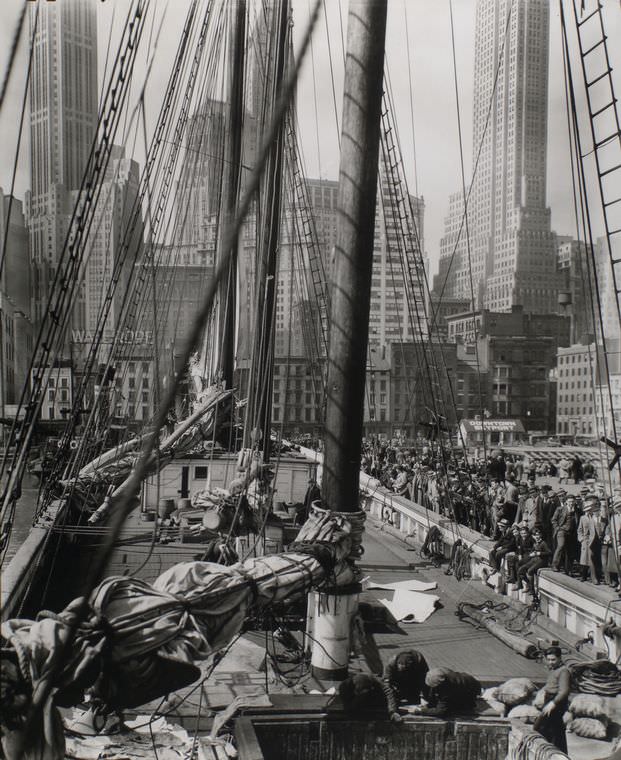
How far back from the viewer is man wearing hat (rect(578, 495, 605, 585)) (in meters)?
9.46

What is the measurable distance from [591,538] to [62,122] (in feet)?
311

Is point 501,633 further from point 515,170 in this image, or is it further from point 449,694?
point 515,170

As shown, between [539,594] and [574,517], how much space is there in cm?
151

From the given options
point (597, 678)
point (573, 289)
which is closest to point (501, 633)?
point (597, 678)

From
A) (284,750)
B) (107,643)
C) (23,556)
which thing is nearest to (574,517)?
(284,750)

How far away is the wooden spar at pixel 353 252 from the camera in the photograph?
17.9ft

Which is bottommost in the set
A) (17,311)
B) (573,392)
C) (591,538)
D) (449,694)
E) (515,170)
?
(449,694)

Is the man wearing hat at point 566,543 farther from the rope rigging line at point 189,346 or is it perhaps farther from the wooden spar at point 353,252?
the rope rigging line at point 189,346

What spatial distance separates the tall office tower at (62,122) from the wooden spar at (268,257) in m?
67.3

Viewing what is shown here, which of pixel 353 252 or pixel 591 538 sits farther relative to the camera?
pixel 591 538

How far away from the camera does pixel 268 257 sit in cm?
1053

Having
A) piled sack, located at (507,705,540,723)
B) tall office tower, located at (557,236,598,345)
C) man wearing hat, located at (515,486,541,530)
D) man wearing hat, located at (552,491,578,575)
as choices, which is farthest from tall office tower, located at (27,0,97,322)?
piled sack, located at (507,705,540,723)

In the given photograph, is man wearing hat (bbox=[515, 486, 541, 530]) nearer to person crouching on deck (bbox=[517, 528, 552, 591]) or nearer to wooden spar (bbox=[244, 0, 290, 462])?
person crouching on deck (bbox=[517, 528, 552, 591])

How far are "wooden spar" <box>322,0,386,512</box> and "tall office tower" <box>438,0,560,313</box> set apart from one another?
124m
